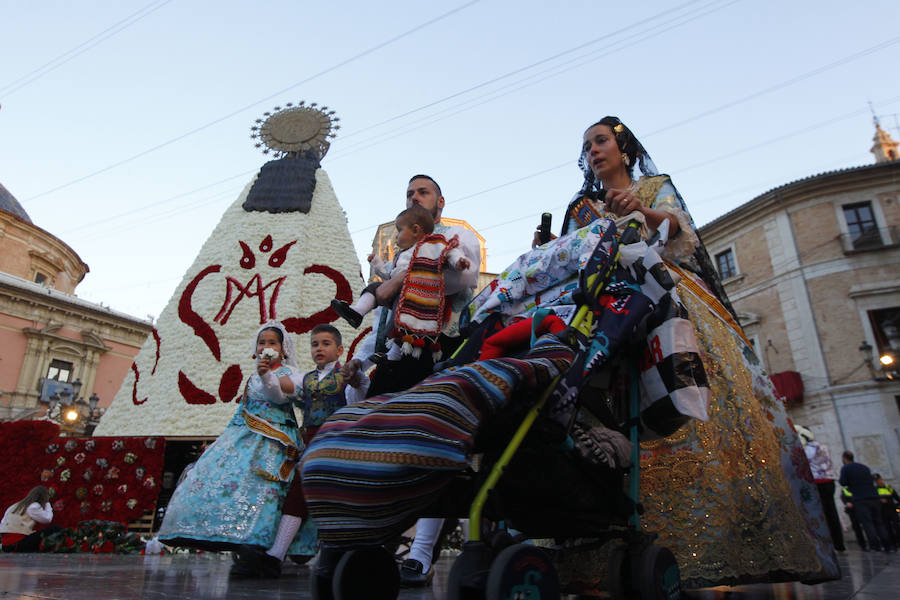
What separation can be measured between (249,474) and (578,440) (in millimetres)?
2926

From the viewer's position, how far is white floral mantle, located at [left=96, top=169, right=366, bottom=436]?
898 centimetres

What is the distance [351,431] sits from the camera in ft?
4.29

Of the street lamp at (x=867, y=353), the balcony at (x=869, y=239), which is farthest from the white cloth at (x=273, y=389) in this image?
the balcony at (x=869, y=239)

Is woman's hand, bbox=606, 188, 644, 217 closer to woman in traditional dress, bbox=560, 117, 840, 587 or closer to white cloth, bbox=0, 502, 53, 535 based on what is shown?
woman in traditional dress, bbox=560, 117, 840, 587

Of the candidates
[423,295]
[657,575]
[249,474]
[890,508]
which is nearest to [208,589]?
[249,474]

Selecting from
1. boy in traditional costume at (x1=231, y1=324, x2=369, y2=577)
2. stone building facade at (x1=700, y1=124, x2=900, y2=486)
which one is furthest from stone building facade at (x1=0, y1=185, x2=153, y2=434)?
stone building facade at (x1=700, y1=124, x2=900, y2=486)

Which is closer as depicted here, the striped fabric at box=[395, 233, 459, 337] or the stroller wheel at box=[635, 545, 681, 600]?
the stroller wheel at box=[635, 545, 681, 600]

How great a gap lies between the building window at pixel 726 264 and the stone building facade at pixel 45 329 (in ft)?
71.2

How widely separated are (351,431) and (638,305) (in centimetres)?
107

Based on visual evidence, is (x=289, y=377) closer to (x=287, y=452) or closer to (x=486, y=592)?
(x=287, y=452)

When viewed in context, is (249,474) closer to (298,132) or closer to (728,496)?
(728,496)

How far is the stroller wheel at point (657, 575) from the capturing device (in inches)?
61.8

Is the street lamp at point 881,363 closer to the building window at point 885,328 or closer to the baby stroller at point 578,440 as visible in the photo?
Result: the building window at point 885,328

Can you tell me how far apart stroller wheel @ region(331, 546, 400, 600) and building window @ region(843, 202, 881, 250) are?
825 inches
